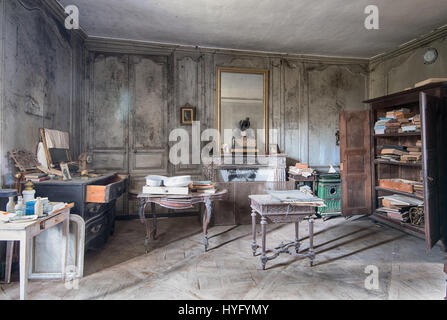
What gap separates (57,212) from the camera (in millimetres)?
2566

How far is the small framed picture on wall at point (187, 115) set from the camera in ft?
18.0

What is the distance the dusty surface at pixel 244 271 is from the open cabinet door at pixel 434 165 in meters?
0.40

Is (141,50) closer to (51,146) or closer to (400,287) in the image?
(51,146)

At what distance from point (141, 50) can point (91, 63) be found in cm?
104

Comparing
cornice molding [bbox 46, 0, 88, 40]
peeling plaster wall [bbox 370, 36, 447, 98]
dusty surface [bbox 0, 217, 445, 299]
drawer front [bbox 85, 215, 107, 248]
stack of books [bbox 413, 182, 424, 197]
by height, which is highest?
cornice molding [bbox 46, 0, 88, 40]

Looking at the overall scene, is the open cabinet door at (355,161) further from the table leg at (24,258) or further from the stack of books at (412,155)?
the table leg at (24,258)

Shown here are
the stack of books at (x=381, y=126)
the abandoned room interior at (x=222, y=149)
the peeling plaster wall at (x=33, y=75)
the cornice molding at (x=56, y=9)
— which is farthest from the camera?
the stack of books at (x=381, y=126)

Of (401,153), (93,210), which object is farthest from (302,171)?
(93,210)

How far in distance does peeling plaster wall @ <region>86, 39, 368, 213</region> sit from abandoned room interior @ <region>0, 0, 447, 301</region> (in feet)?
0.10

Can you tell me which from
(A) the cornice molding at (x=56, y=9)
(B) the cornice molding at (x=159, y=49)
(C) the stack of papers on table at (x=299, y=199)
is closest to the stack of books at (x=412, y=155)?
(C) the stack of papers on table at (x=299, y=199)

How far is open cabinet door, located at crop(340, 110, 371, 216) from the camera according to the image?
17.3ft

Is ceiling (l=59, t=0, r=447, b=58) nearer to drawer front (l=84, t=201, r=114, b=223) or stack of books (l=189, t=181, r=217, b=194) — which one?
stack of books (l=189, t=181, r=217, b=194)

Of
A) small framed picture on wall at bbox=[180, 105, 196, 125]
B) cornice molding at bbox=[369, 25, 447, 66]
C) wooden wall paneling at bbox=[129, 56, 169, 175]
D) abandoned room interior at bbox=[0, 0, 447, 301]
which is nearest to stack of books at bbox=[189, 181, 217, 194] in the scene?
abandoned room interior at bbox=[0, 0, 447, 301]
